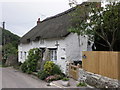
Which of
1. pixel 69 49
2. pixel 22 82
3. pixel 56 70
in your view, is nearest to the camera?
pixel 22 82

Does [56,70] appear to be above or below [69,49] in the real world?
below

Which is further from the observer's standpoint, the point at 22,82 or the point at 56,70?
the point at 56,70

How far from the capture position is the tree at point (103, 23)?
1109cm

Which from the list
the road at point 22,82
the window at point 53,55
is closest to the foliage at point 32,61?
the window at point 53,55

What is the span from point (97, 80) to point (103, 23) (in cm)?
407

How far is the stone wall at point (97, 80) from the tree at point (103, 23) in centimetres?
249

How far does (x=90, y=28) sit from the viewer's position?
12695mm

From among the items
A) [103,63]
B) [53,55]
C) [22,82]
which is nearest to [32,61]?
[53,55]

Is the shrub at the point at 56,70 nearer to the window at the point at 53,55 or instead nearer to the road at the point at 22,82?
the road at the point at 22,82

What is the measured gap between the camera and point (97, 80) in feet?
32.6

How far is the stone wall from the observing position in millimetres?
8662

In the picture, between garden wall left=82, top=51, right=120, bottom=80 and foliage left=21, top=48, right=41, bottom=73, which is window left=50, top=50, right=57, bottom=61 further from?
garden wall left=82, top=51, right=120, bottom=80

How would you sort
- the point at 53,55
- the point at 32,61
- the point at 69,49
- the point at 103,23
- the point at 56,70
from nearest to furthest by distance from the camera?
the point at 103,23, the point at 56,70, the point at 69,49, the point at 53,55, the point at 32,61

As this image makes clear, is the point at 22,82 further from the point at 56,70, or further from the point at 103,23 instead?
the point at 103,23
